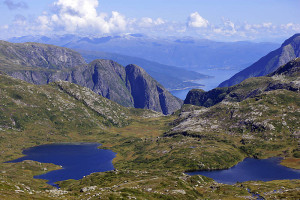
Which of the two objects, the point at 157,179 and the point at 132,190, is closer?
the point at 132,190

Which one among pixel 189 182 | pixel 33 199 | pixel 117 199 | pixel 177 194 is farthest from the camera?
pixel 189 182

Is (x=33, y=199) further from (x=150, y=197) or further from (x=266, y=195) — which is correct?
(x=266, y=195)

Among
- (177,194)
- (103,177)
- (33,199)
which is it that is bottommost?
(103,177)

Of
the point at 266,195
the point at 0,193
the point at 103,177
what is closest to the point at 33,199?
the point at 0,193

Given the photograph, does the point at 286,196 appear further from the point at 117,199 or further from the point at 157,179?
the point at 117,199

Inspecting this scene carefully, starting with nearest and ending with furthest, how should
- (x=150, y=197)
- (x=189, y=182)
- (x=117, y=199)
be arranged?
1. (x=117, y=199)
2. (x=150, y=197)
3. (x=189, y=182)

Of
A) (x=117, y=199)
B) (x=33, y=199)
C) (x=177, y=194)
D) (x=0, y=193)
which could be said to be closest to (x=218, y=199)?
(x=177, y=194)

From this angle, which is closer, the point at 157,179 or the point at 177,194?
the point at 177,194

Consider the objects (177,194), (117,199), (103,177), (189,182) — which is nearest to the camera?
(117,199)

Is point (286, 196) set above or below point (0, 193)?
below
